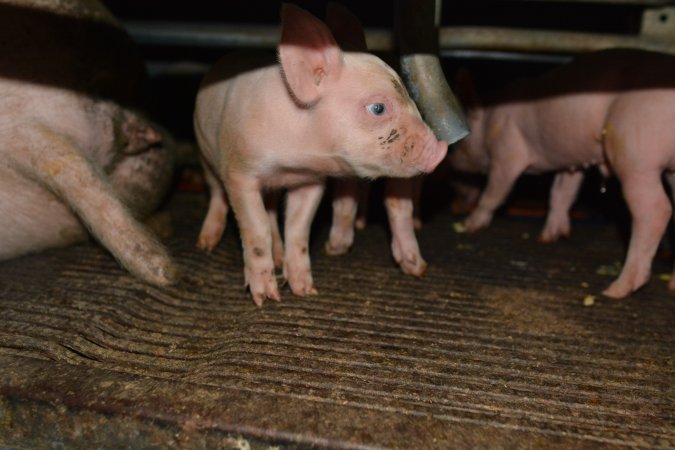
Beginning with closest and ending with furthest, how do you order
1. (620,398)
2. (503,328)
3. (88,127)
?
1. (620,398)
2. (503,328)
3. (88,127)


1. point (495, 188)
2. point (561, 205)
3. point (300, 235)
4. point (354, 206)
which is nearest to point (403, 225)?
point (354, 206)

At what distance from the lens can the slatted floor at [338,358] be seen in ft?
6.45

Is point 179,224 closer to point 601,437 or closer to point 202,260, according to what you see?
point 202,260

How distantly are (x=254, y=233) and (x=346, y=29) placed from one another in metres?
1.01

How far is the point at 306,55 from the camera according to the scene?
2.43 meters

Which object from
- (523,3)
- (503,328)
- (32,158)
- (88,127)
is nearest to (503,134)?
→ (523,3)

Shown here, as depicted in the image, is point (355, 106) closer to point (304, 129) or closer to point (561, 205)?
point (304, 129)

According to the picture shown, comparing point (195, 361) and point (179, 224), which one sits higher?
point (195, 361)

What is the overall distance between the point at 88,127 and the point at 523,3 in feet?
11.8

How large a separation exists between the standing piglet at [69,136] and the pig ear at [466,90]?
6.94 feet

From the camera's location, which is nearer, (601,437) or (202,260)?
(601,437)

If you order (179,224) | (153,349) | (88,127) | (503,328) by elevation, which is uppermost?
(88,127)

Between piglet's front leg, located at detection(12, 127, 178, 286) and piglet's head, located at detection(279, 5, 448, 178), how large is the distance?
1004 millimetres

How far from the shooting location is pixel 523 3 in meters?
5.11
